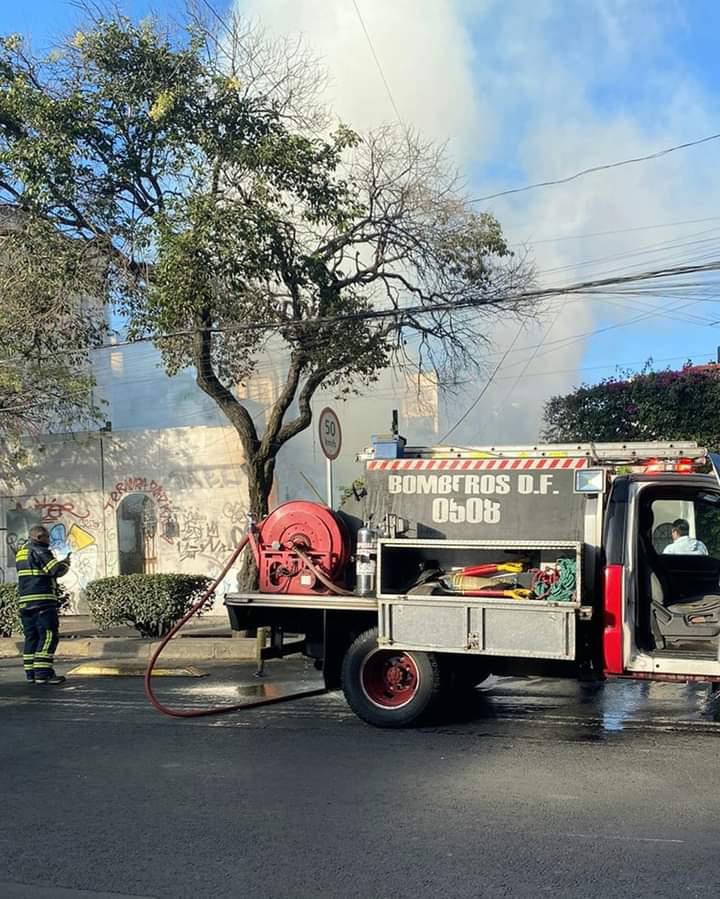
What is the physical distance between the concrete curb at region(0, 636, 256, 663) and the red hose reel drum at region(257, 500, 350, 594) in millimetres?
3458

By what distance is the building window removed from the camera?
15477 millimetres

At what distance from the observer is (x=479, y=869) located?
4059 millimetres

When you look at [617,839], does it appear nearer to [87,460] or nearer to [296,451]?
[296,451]

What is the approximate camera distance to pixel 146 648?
1134cm

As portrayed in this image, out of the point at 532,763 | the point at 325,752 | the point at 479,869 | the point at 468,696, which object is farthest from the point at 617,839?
the point at 468,696

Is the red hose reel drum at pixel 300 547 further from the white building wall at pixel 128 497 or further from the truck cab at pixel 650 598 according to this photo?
the white building wall at pixel 128 497

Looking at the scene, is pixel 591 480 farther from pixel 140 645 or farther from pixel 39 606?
pixel 140 645

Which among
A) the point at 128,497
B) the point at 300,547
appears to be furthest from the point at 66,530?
the point at 300,547

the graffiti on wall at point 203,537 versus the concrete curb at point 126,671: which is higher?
the graffiti on wall at point 203,537

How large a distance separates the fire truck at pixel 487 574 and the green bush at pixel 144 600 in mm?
4718

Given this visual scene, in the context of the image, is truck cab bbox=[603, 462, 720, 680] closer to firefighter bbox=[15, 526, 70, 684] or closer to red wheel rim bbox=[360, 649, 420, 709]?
red wheel rim bbox=[360, 649, 420, 709]

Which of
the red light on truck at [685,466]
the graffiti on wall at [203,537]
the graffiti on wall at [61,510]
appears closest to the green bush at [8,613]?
the graffiti on wall at [61,510]

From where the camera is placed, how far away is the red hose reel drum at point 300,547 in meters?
7.54

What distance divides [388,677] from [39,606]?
450 cm
